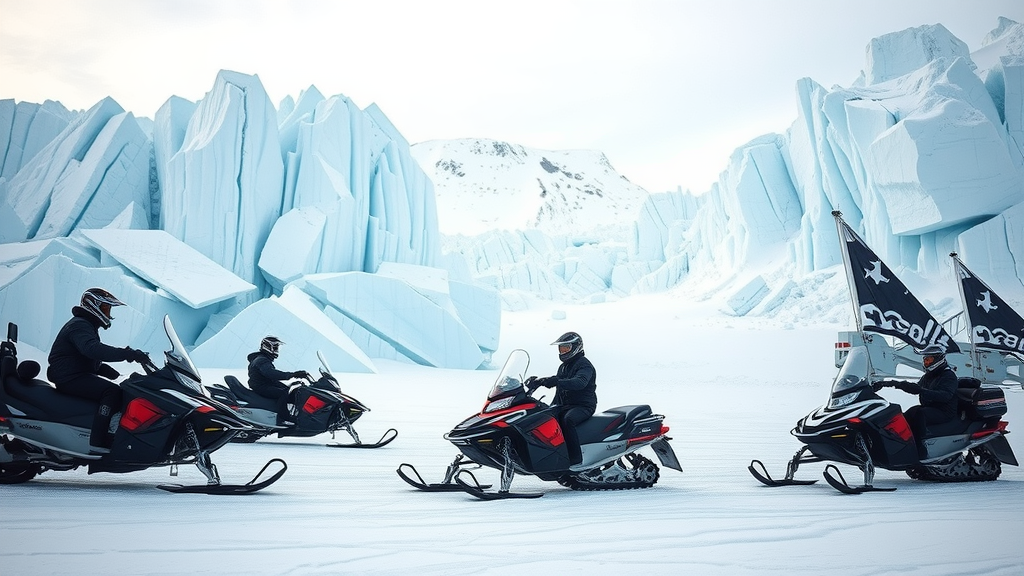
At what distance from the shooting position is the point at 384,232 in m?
23.7

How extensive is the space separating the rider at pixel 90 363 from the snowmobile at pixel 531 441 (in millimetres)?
1997

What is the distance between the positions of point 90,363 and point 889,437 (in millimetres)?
5882

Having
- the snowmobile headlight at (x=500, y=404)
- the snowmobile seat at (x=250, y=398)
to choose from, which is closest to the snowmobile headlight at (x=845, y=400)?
the snowmobile headlight at (x=500, y=404)

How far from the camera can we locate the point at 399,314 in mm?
19969

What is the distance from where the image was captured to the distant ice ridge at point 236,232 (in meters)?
16.8

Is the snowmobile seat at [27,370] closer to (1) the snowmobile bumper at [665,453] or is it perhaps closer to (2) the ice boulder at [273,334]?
(1) the snowmobile bumper at [665,453]

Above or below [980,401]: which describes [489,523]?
below

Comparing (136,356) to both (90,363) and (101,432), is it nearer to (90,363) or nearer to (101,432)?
(90,363)

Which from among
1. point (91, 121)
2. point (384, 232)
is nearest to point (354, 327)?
point (384, 232)

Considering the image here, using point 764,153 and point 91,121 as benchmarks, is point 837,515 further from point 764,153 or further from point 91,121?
point 764,153

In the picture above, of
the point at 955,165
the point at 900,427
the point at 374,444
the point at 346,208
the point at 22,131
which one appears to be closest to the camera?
the point at 900,427

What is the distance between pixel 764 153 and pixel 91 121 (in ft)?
102

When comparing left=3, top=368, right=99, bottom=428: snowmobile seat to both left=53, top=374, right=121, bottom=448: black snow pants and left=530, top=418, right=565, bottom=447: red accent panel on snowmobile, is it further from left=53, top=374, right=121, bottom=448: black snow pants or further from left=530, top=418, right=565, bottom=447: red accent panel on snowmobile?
left=530, top=418, right=565, bottom=447: red accent panel on snowmobile

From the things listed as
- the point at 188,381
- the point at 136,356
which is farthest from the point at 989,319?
the point at 136,356
